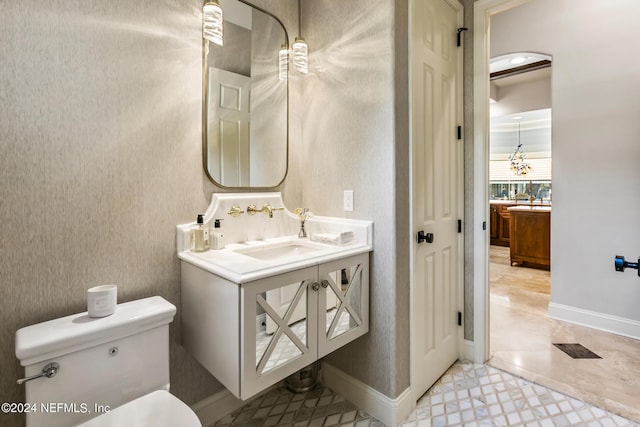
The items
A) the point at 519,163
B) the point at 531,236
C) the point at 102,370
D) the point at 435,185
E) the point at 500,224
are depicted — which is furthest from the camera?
the point at 519,163

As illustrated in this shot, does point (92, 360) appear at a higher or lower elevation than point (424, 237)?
lower

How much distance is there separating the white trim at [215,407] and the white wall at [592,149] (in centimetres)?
289

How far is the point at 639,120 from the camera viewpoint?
2469mm

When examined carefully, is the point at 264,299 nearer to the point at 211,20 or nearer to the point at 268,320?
the point at 268,320

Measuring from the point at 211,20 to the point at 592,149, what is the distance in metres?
3.04

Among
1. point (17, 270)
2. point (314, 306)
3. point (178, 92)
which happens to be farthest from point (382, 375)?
point (178, 92)

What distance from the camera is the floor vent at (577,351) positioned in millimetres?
2295

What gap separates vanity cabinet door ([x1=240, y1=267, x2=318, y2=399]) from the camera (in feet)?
3.93

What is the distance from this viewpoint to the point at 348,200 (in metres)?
1.83

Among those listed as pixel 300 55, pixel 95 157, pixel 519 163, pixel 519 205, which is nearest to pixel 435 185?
pixel 300 55

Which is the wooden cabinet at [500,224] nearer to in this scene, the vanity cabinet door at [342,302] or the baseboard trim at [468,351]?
the baseboard trim at [468,351]

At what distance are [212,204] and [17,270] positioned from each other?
0.78 m

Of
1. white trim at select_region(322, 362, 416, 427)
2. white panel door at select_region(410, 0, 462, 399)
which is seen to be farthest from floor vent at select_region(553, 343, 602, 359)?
white trim at select_region(322, 362, 416, 427)

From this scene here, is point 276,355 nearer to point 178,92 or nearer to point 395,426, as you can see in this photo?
point 395,426
